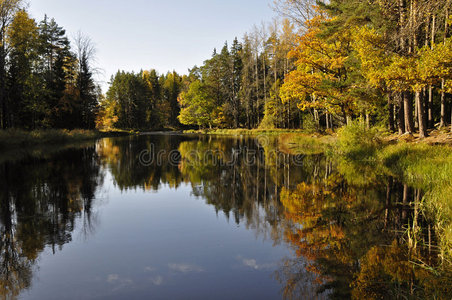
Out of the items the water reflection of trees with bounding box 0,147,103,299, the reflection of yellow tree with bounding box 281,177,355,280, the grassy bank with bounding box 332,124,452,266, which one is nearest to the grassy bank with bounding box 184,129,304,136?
the grassy bank with bounding box 332,124,452,266

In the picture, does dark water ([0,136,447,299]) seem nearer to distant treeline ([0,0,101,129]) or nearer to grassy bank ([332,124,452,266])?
grassy bank ([332,124,452,266])

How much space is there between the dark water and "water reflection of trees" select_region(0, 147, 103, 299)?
1.1 inches

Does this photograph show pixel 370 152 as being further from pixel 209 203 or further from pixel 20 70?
pixel 20 70

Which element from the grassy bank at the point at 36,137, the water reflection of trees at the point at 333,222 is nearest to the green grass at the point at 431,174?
the water reflection of trees at the point at 333,222

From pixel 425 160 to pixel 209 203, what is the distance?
8440 millimetres

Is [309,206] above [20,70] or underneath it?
underneath

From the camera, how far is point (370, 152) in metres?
16.4

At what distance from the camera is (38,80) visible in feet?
97.7

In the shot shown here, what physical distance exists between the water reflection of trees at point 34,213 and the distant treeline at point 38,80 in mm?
18371

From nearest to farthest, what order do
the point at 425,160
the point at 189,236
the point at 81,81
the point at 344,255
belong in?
the point at 344,255
the point at 189,236
the point at 425,160
the point at 81,81

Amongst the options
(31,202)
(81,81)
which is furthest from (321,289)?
(81,81)

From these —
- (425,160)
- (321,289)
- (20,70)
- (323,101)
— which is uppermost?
(20,70)

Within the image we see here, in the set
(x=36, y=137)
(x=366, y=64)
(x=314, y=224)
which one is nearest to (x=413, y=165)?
(x=366, y=64)

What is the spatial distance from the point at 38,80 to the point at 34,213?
90.0 feet
